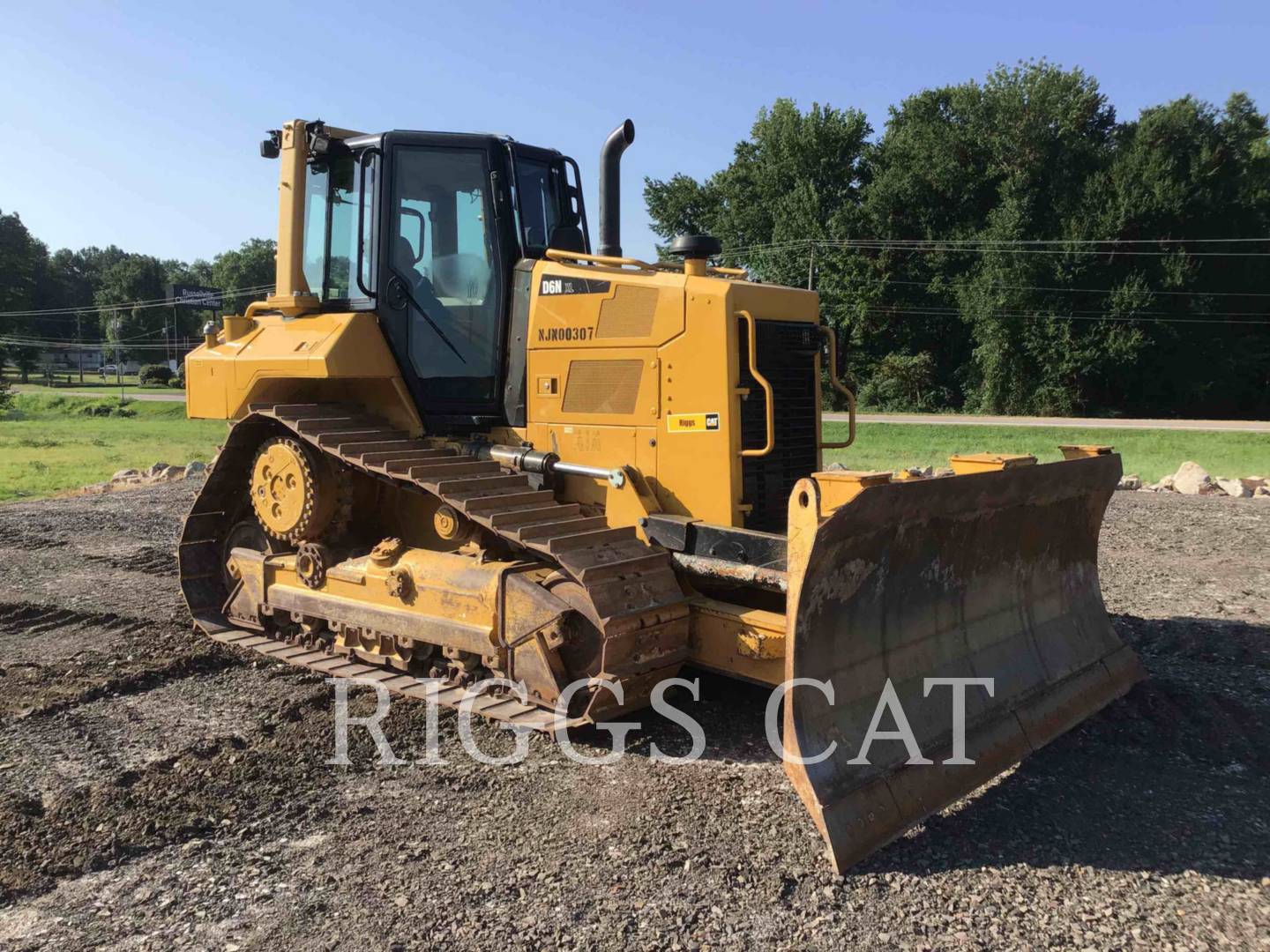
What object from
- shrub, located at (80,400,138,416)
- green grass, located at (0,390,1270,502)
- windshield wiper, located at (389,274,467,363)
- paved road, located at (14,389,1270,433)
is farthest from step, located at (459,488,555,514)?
shrub, located at (80,400,138,416)

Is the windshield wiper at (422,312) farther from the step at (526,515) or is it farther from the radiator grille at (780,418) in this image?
the radiator grille at (780,418)

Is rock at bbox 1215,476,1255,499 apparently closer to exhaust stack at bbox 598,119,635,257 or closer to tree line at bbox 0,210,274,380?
exhaust stack at bbox 598,119,635,257

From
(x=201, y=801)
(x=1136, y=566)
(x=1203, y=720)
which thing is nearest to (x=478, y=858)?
(x=201, y=801)

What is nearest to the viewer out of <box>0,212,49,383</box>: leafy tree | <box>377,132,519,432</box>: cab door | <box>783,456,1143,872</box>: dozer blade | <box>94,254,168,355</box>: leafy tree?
<box>783,456,1143,872</box>: dozer blade

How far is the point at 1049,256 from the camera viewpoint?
35938mm

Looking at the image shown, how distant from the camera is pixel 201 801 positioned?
14.3 ft

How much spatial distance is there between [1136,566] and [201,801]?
8.33 metres

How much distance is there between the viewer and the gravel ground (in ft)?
11.1

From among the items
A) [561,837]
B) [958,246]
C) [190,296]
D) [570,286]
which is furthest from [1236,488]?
[190,296]

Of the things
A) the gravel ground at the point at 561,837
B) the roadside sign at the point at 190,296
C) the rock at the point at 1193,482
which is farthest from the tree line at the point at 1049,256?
the roadside sign at the point at 190,296

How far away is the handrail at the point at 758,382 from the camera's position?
5.09 metres

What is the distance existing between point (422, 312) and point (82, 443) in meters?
22.6

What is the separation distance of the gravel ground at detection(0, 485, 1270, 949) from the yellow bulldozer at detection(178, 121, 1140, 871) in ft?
0.88

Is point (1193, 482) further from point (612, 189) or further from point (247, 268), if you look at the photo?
point (247, 268)
